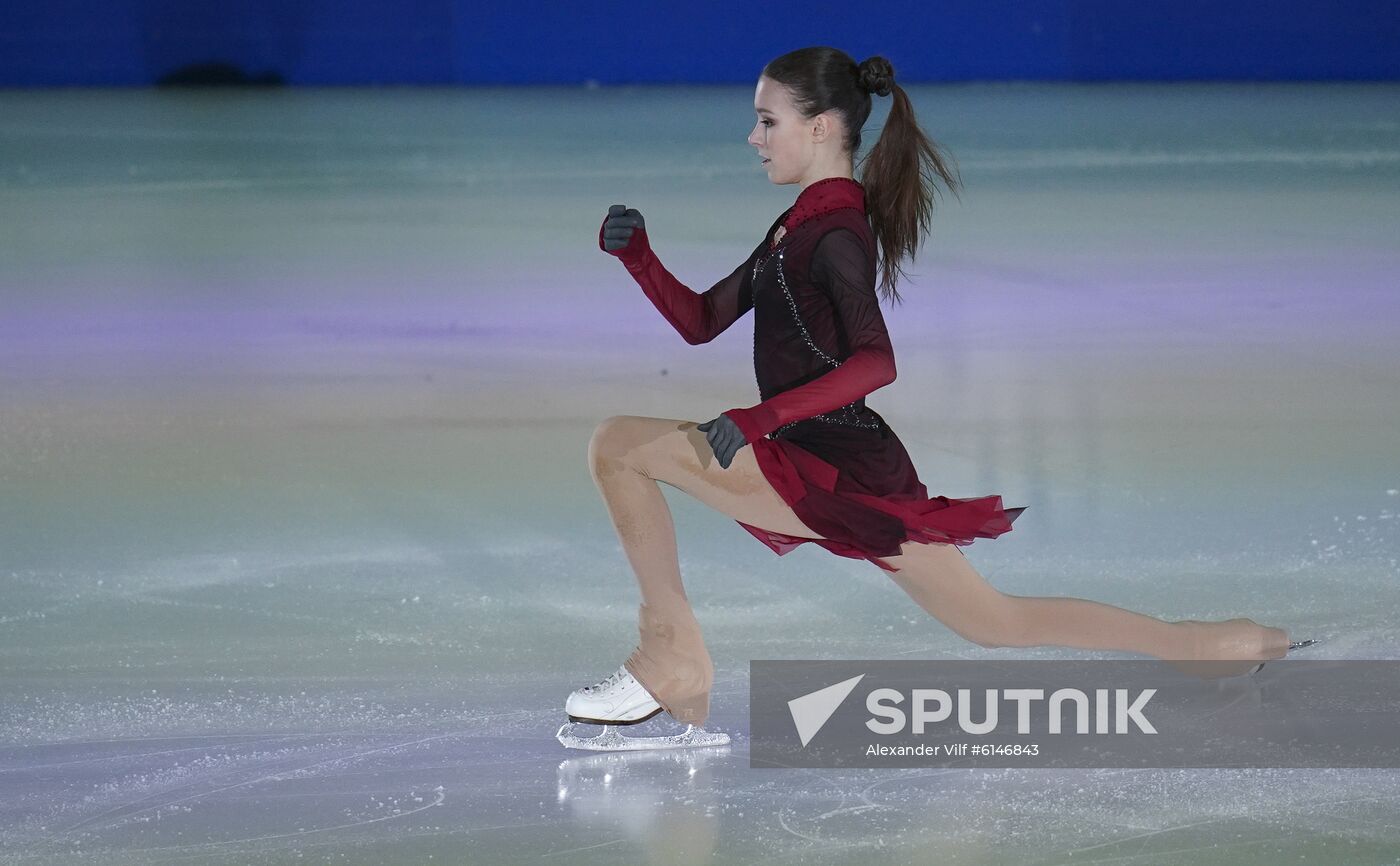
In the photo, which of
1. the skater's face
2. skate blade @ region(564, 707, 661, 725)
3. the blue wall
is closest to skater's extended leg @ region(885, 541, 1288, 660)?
skate blade @ region(564, 707, 661, 725)

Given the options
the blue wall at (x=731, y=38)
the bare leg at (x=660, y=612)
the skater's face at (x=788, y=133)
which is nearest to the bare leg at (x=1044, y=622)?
the bare leg at (x=660, y=612)

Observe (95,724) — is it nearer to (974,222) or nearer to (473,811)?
(473,811)

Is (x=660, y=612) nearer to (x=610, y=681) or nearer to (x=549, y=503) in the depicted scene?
(x=610, y=681)

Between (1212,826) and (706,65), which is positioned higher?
(706,65)

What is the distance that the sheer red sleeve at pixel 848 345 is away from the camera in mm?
2518

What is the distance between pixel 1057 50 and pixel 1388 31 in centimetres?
→ 312

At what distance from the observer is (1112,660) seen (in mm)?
3162

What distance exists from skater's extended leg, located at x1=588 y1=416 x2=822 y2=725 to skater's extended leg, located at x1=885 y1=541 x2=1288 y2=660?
Answer: 0.59 feet

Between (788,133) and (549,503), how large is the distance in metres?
1.62

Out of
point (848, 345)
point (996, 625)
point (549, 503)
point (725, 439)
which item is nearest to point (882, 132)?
point (848, 345)

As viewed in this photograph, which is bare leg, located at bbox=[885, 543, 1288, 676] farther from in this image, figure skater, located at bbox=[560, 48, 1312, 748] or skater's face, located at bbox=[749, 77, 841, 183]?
skater's face, located at bbox=[749, 77, 841, 183]

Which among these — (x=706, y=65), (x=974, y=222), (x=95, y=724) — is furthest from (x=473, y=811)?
(x=706, y=65)

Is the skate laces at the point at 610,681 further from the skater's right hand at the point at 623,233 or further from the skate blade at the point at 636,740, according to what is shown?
the skater's right hand at the point at 623,233

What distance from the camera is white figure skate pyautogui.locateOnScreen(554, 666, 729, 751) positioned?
283cm
